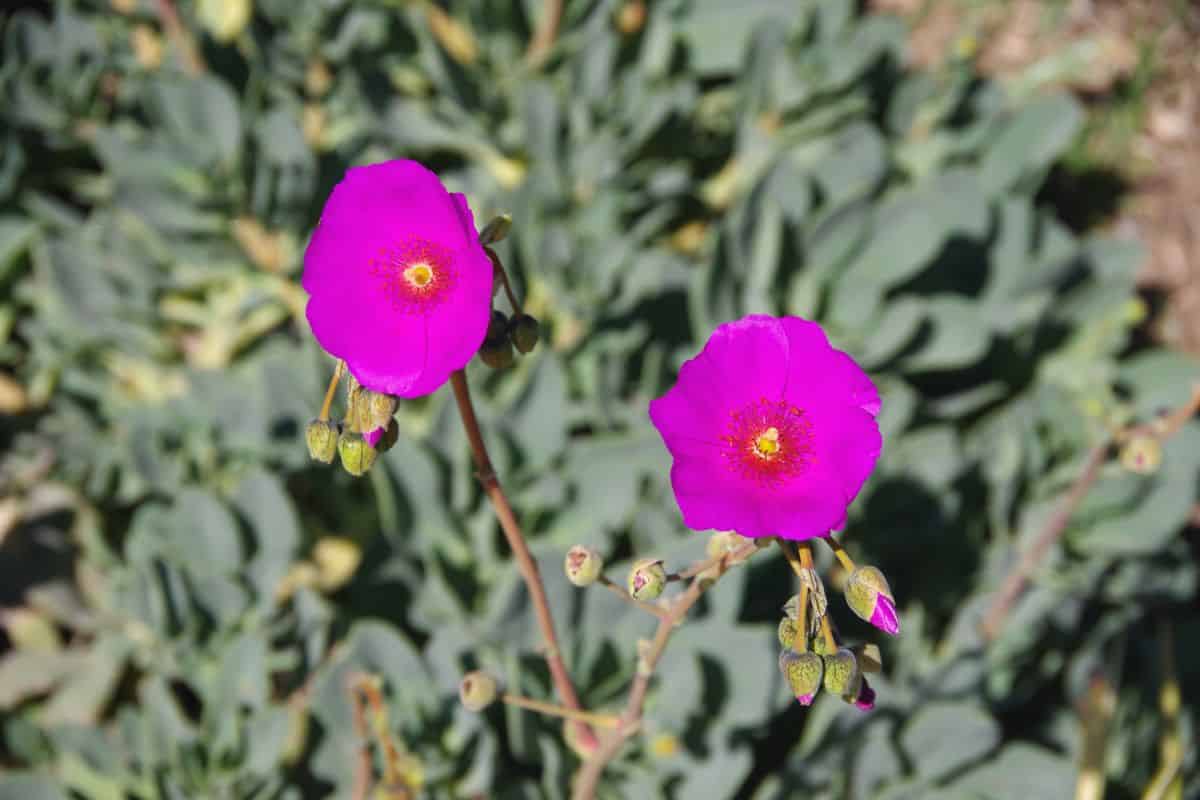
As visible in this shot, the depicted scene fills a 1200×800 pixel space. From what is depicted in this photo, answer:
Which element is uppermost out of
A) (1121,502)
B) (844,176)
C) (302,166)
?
(302,166)

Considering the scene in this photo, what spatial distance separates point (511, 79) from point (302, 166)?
0.80 metres

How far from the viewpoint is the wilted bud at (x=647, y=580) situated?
1.48 metres

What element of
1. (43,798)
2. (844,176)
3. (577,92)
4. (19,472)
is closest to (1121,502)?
(844,176)

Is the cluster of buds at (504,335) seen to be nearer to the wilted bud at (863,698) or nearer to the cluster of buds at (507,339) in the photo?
the cluster of buds at (507,339)

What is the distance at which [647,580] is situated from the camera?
1.48 metres

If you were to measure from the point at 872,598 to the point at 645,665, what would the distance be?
1.41 ft

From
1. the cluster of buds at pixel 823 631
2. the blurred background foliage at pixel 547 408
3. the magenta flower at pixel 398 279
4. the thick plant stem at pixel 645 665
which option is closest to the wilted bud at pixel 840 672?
the cluster of buds at pixel 823 631

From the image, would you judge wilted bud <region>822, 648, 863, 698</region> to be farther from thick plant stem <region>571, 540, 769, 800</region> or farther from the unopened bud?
the unopened bud

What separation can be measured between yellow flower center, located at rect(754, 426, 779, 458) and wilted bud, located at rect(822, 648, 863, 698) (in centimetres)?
29

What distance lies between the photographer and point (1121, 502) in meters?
2.94

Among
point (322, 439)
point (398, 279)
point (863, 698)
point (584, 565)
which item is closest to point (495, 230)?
point (398, 279)

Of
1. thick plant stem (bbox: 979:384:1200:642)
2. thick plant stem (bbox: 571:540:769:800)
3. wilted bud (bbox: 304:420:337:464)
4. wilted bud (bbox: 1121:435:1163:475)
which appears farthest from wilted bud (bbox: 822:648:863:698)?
thick plant stem (bbox: 979:384:1200:642)

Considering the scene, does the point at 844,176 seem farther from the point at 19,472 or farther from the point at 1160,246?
the point at 19,472

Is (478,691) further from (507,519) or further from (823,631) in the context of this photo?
(823,631)
